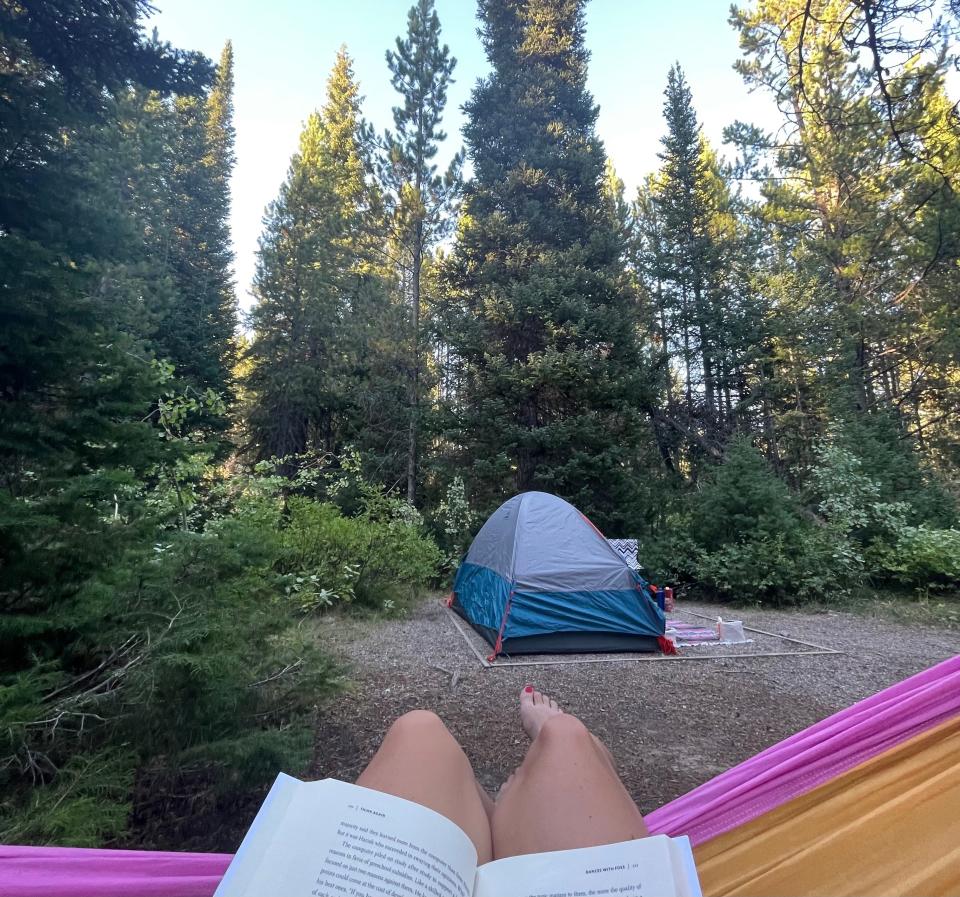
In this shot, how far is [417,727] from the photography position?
1167 millimetres

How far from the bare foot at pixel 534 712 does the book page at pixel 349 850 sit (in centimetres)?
68

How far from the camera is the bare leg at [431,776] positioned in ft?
3.15

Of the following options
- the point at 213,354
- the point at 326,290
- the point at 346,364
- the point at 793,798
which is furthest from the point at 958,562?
the point at 213,354

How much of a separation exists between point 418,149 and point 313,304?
448 centimetres

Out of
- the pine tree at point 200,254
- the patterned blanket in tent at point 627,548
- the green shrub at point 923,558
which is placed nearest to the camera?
the green shrub at point 923,558

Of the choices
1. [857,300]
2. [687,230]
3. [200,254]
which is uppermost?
[200,254]

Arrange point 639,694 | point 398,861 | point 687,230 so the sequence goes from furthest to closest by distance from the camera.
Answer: point 687,230
point 639,694
point 398,861

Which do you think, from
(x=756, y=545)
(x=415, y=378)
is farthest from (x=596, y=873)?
(x=415, y=378)

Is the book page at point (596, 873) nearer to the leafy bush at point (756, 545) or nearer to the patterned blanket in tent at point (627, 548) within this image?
the patterned blanket in tent at point (627, 548)

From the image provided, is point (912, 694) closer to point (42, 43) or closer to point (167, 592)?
point (167, 592)

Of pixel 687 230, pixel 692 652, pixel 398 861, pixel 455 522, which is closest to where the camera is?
pixel 398 861

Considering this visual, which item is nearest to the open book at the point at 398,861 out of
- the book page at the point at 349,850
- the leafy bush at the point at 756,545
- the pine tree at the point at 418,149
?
the book page at the point at 349,850

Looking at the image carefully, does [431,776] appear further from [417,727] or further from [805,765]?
[805,765]

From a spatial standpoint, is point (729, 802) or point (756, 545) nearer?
point (729, 802)
